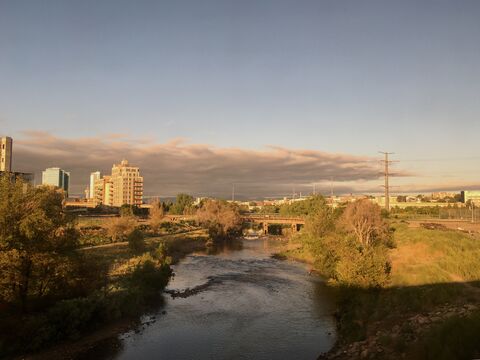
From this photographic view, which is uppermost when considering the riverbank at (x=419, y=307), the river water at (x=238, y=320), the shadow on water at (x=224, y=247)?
the riverbank at (x=419, y=307)

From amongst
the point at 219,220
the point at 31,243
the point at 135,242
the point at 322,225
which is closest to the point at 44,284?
the point at 31,243

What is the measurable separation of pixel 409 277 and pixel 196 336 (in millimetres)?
23424

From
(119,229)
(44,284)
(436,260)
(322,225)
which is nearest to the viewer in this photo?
(44,284)

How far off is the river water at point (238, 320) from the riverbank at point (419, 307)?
9.26ft

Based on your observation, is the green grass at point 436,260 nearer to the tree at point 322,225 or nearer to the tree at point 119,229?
the tree at point 322,225

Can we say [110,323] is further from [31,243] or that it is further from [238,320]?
[238,320]

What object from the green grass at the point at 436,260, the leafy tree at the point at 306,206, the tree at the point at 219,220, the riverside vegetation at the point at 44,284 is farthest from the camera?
the leafy tree at the point at 306,206

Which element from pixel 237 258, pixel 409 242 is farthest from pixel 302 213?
pixel 409 242

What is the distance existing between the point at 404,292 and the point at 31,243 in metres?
33.8

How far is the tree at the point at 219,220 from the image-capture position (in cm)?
11781

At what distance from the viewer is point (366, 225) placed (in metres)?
61.0

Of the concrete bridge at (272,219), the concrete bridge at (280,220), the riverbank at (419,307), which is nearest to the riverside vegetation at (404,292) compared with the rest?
the riverbank at (419,307)

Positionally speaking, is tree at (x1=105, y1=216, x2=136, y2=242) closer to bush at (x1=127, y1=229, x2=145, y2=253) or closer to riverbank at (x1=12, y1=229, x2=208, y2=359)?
riverbank at (x1=12, y1=229, x2=208, y2=359)

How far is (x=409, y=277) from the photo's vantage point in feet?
133
